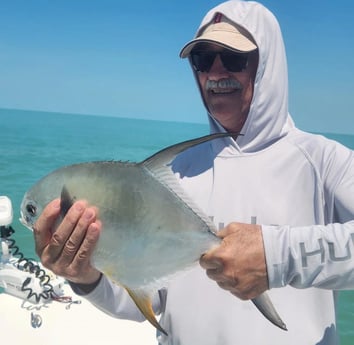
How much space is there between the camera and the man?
3.21 ft

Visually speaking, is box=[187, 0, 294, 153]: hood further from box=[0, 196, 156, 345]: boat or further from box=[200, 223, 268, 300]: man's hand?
box=[0, 196, 156, 345]: boat

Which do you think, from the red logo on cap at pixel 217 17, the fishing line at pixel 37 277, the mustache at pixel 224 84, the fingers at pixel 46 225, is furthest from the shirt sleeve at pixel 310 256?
the fishing line at pixel 37 277

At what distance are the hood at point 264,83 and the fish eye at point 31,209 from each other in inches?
28.2

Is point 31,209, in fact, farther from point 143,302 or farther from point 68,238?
point 143,302

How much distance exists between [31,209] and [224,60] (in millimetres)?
788

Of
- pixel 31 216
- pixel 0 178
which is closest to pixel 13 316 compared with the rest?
pixel 31 216

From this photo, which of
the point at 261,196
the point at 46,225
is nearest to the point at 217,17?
the point at 261,196

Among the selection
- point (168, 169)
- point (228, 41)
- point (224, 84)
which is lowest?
point (168, 169)

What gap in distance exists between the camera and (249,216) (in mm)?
1359

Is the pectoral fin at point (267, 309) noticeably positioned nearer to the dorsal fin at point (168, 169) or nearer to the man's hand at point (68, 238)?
the dorsal fin at point (168, 169)

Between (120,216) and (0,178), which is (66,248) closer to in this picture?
(120,216)

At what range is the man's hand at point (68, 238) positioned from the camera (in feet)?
3.41

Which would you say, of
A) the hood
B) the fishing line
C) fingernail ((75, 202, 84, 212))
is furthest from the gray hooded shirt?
the fishing line

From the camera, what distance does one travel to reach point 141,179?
1.07 meters
